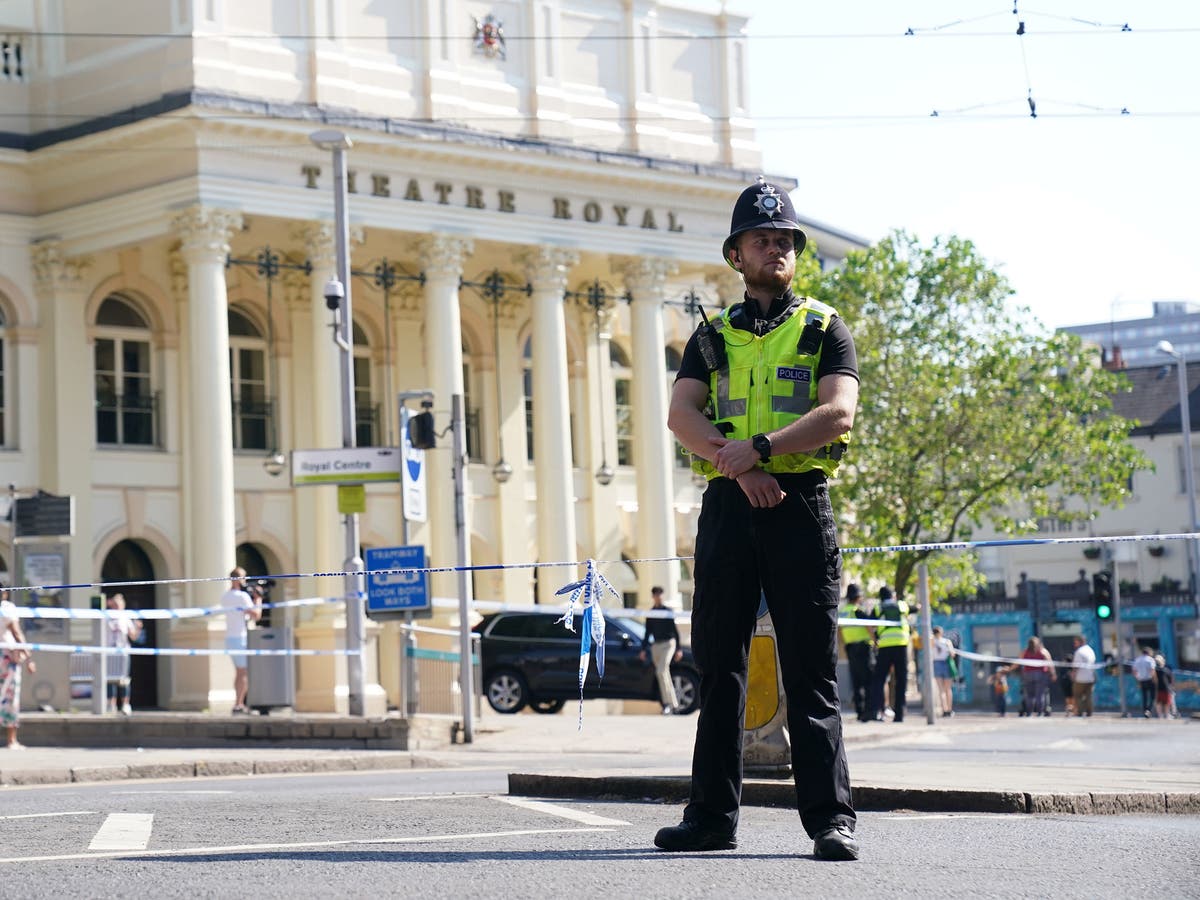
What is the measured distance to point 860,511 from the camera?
5094cm

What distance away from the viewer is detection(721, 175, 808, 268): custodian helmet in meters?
7.52

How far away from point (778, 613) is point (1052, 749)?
1579cm

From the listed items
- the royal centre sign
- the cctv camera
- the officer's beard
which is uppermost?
the cctv camera

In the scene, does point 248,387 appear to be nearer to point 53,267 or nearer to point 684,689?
point 53,267

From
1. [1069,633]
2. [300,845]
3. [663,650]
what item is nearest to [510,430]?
[663,650]

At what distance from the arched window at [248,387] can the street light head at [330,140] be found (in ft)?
46.6

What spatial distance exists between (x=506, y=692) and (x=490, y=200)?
11.6m

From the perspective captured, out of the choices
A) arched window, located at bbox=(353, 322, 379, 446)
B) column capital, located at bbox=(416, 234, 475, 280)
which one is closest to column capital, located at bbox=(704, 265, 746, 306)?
column capital, located at bbox=(416, 234, 475, 280)

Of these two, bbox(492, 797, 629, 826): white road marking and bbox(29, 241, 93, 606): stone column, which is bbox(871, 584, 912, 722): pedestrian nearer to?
bbox(29, 241, 93, 606): stone column

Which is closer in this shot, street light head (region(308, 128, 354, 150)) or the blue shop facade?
street light head (region(308, 128, 354, 150))

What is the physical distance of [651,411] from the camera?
44.0 metres

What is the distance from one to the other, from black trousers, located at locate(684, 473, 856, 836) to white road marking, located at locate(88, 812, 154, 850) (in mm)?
2034

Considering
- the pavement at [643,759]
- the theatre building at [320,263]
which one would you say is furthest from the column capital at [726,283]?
the pavement at [643,759]

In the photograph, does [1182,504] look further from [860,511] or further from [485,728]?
[485,728]
